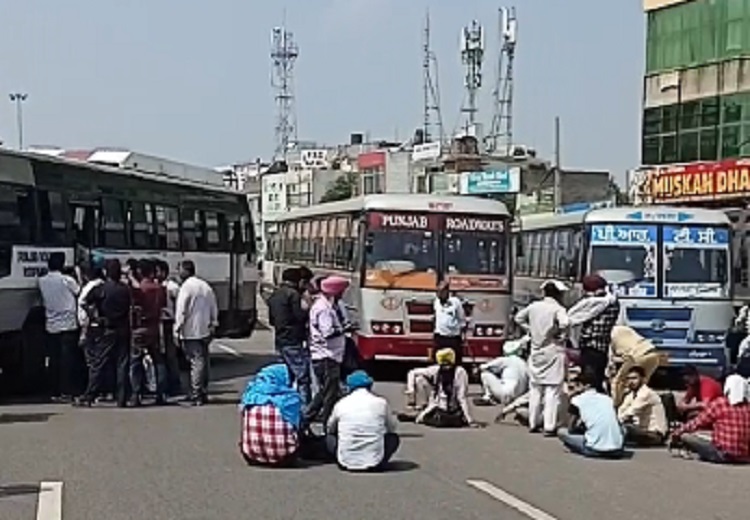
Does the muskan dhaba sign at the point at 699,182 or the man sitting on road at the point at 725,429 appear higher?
the muskan dhaba sign at the point at 699,182

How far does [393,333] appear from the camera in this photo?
23109mm

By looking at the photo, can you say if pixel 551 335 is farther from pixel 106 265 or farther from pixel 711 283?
pixel 711 283

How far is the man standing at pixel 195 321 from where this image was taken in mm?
18047

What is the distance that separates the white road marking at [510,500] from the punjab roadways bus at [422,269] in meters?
10.5

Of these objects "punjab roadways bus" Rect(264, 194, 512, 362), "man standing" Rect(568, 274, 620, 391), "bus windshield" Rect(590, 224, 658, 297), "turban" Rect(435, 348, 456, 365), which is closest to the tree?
"punjab roadways bus" Rect(264, 194, 512, 362)

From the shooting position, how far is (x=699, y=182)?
141 feet

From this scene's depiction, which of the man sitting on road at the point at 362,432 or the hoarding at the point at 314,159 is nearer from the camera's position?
the man sitting on road at the point at 362,432

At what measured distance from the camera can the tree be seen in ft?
305

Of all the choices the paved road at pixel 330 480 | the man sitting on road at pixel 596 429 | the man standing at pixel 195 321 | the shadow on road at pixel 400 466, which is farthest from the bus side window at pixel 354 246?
the shadow on road at pixel 400 466

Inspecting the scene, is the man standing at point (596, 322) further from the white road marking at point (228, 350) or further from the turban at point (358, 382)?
the white road marking at point (228, 350)

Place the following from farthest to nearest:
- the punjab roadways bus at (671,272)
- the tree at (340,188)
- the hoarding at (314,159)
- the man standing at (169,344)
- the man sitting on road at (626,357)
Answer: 1. the hoarding at (314,159)
2. the tree at (340,188)
3. the punjab roadways bus at (671,272)
4. the man standing at (169,344)
5. the man sitting on road at (626,357)

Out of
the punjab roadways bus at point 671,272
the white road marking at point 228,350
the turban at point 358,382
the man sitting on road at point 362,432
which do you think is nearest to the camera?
the man sitting on road at point 362,432

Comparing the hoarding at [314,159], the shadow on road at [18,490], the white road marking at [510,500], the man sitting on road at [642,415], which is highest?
the hoarding at [314,159]

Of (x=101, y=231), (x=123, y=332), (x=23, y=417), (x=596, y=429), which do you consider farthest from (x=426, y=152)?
(x=596, y=429)
